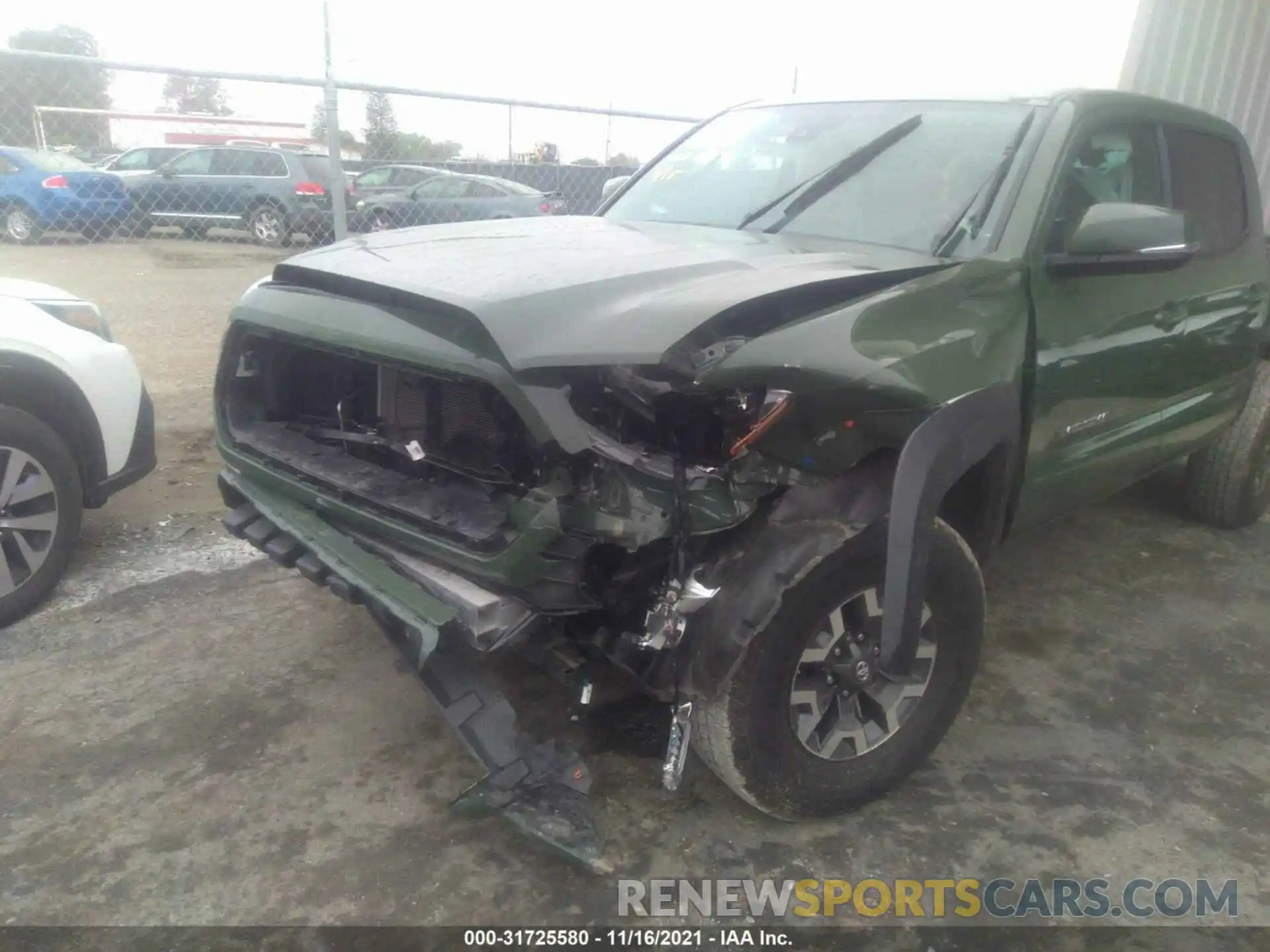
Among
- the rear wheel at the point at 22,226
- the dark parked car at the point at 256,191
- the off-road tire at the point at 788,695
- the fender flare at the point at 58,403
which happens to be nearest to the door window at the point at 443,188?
the dark parked car at the point at 256,191

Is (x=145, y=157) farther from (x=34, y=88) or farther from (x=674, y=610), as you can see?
(x=674, y=610)

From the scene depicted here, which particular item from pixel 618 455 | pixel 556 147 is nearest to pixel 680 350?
pixel 618 455

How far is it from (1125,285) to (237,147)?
1363cm

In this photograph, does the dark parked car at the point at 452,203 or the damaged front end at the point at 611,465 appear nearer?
the damaged front end at the point at 611,465

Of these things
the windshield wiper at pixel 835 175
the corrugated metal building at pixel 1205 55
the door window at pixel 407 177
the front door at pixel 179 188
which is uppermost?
the corrugated metal building at pixel 1205 55

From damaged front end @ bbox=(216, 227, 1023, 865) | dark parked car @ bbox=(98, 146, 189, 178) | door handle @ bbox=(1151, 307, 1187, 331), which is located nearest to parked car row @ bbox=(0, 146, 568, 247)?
dark parked car @ bbox=(98, 146, 189, 178)

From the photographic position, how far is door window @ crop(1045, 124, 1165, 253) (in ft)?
9.31

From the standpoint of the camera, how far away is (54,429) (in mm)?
3490

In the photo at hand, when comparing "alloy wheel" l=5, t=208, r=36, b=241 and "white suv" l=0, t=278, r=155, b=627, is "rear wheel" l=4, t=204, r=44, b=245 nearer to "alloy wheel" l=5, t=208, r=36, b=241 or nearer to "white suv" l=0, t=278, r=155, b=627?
"alloy wheel" l=5, t=208, r=36, b=241

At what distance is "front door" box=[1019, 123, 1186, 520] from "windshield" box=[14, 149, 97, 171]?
35.6 feet

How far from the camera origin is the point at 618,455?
214 centimetres

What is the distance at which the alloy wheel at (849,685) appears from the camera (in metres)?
2.35

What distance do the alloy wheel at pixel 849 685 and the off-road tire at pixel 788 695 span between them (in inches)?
1.1

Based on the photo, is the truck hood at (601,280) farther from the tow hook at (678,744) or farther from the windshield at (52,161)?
the windshield at (52,161)
